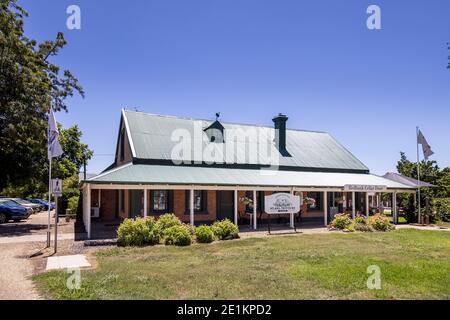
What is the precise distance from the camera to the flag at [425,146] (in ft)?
78.1

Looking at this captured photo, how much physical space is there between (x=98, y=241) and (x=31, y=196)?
49.9 meters

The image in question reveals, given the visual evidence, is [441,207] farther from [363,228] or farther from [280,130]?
[280,130]

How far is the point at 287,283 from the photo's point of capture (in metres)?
7.96

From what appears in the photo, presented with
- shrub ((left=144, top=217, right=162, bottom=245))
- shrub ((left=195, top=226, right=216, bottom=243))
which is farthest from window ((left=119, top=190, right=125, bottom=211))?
shrub ((left=195, top=226, right=216, bottom=243))

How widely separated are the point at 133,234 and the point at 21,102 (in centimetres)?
1099

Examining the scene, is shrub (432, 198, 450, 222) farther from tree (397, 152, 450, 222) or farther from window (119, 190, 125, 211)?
window (119, 190, 125, 211)

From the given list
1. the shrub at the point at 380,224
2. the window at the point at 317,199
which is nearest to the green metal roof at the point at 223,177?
the window at the point at 317,199

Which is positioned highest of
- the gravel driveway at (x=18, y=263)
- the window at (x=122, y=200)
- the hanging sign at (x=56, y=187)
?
the hanging sign at (x=56, y=187)

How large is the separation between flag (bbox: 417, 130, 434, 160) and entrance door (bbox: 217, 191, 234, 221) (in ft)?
43.4

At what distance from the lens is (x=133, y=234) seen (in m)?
13.5

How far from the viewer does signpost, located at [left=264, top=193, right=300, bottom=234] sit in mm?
17594

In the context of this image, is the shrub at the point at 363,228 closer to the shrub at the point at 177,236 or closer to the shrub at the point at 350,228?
the shrub at the point at 350,228

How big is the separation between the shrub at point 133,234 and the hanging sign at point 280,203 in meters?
6.31
